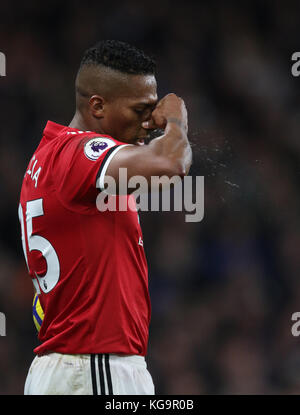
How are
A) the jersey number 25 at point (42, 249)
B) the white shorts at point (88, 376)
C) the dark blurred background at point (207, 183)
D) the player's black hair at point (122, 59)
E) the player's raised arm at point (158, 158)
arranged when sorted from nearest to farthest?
the player's raised arm at point (158, 158) → the white shorts at point (88, 376) → the jersey number 25 at point (42, 249) → the player's black hair at point (122, 59) → the dark blurred background at point (207, 183)

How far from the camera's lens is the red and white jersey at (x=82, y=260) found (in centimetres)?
236

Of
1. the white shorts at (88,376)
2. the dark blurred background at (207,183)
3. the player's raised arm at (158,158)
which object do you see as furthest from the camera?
the dark blurred background at (207,183)

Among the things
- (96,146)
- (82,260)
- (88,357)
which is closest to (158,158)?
(96,146)

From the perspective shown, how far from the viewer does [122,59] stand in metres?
2.64

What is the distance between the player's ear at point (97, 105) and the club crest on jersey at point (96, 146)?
0.34m

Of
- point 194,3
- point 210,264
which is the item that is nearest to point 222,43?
point 194,3

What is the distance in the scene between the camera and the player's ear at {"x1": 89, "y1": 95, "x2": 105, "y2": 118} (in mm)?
2639

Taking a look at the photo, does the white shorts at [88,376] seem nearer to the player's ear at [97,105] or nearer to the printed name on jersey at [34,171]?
the printed name on jersey at [34,171]

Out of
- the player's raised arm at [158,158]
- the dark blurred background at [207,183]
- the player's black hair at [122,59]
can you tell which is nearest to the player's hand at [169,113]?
the player's raised arm at [158,158]

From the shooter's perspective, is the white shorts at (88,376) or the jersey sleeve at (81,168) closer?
the jersey sleeve at (81,168)

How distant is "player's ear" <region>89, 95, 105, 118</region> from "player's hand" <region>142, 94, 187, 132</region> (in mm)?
249

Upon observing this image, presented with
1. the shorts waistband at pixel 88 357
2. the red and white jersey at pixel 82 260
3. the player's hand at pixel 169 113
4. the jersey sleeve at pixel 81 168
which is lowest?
the shorts waistband at pixel 88 357
